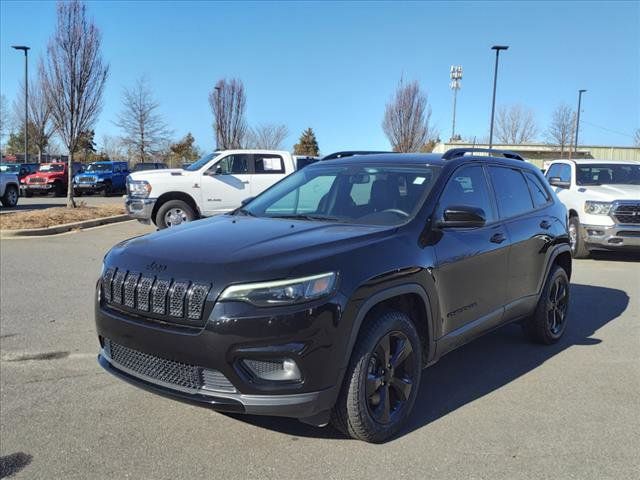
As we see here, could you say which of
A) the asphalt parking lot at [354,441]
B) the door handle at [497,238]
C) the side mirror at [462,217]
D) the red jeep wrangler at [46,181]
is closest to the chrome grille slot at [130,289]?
the asphalt parking lot at [354,441]

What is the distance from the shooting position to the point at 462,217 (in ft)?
12.3

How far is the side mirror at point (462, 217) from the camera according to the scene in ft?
12.3

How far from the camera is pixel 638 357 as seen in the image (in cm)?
514

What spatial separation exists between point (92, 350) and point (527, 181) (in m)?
4.29

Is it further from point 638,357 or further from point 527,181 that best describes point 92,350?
point 638,357

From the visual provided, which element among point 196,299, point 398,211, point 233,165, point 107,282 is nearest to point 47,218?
point 233,165

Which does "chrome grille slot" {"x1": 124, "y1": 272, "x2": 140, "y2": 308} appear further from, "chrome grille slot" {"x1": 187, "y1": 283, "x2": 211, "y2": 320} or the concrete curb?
the concrete curb

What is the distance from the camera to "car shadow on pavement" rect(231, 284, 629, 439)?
3703mm

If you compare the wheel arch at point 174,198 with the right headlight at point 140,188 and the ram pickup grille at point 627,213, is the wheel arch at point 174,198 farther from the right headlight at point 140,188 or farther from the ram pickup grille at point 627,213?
the ram pickup grille at point 627,213

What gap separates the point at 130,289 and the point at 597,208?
9.48 meters

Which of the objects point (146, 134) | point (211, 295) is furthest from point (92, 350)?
point (146, 134)

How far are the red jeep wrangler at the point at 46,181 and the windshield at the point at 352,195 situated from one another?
2491cm

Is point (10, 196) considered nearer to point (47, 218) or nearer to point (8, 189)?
point (8, 189)

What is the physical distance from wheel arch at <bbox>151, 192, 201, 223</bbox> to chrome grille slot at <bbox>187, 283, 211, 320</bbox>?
Result: 10.0 metres
